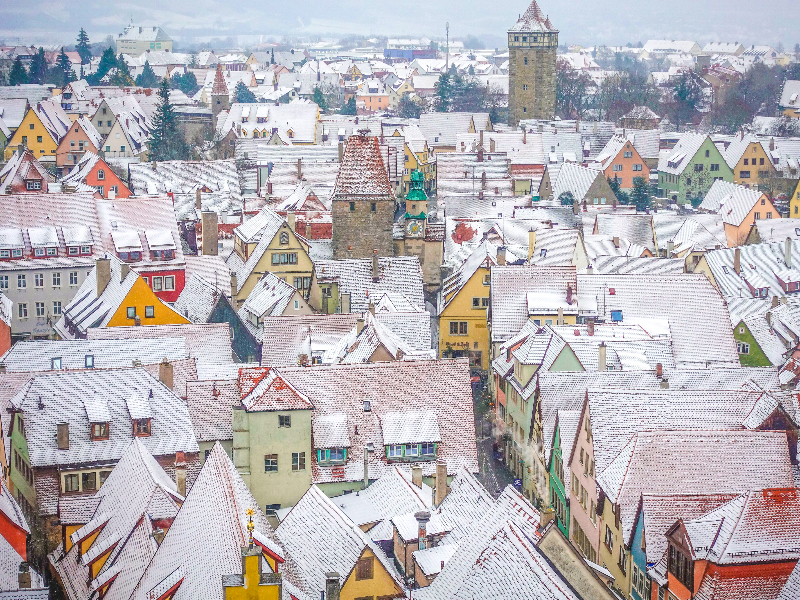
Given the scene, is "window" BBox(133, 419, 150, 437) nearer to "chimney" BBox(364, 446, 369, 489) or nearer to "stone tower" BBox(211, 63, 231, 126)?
"chimney" BBox(364, 446, 369, 489)

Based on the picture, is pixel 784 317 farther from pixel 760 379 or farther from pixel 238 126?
pixel 238 126

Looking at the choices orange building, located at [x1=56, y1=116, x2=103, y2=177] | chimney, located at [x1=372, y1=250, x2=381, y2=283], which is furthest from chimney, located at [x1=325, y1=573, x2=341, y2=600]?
orange building, located at [x1=56, y1=116, x2=103, y2=177]

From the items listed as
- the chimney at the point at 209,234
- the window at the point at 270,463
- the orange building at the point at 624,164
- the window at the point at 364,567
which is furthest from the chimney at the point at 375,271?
the orange building at the point at 624,164

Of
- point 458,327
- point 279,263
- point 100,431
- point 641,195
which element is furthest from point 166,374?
point 641,195

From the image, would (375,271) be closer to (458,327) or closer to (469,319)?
(458,327)

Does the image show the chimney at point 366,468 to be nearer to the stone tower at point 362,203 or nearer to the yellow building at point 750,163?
the stone tower at point 362,203
